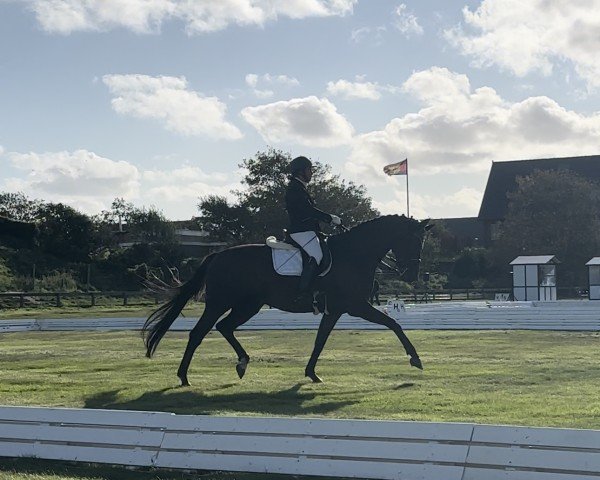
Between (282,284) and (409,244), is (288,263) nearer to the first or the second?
(282,284)

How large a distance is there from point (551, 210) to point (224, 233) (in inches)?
1023

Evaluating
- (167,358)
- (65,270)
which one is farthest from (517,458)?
(65,270)

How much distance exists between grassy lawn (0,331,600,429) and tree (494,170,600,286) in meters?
44.5

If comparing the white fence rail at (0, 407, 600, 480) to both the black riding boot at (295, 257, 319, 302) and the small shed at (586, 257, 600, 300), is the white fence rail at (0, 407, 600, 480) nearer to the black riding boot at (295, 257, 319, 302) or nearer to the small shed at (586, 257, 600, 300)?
the black riding boot at (295, 257, 319, 302)

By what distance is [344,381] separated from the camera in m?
12.9

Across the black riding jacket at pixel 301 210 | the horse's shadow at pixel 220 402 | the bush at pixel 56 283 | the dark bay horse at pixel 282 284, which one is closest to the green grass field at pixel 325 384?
the horse's shadow at pixel 220 402

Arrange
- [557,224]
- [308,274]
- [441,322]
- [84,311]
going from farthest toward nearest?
1. [557,224]
2. [84,311]
3. [441,322]
4. [308,274]

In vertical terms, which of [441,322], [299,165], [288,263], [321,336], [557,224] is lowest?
[441,322]

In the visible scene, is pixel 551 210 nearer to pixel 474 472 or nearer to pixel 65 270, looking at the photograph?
pixel 65 270

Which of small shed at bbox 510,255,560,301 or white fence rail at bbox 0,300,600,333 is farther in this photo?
small shed at bbox 510,255,560,301

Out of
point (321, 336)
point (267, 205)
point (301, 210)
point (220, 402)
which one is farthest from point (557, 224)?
point (220, 402)

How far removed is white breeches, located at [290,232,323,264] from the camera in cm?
1219

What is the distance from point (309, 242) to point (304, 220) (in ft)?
1.09

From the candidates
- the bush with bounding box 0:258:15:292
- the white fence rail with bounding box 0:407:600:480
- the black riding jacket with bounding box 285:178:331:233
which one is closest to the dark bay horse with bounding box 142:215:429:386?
the black riding jacket with bounding box 285:178:331:233
